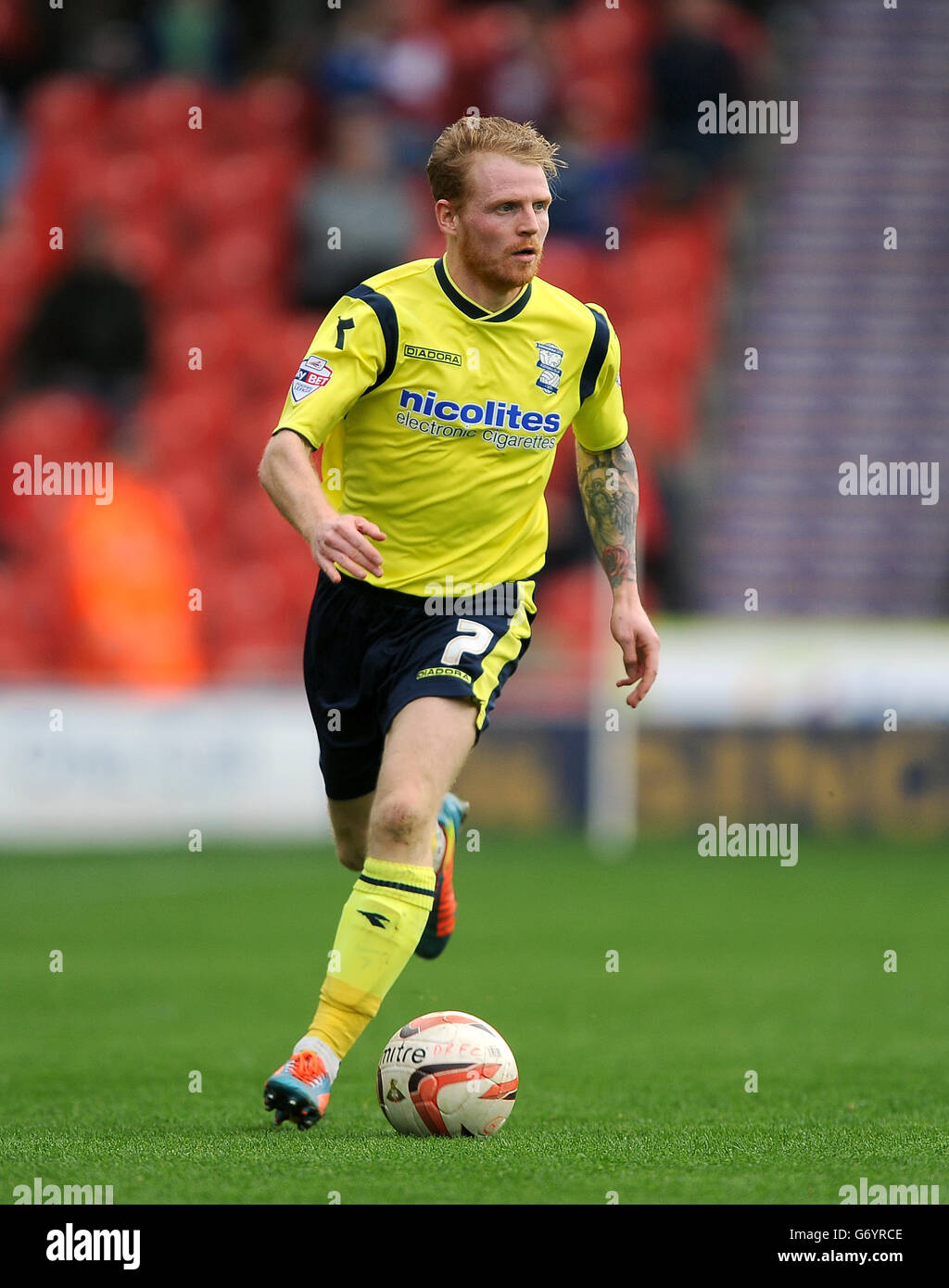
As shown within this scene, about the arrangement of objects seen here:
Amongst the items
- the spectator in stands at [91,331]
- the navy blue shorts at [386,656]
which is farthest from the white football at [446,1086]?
the spectator in stands at [91,331]

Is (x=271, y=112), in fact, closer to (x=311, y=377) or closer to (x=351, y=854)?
(x=351, y=854)

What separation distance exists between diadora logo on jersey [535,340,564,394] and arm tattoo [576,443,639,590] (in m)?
0.40

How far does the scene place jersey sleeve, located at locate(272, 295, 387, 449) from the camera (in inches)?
204

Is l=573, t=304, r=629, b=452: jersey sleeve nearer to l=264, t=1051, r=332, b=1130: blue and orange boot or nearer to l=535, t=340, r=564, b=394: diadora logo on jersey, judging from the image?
l=535, t=340, r=564, b=394: diadora logo on jersey

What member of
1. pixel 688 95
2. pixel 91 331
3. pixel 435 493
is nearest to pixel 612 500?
pixel 435 493

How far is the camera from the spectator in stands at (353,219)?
1580 centimetres

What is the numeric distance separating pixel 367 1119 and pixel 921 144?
48.7 feet

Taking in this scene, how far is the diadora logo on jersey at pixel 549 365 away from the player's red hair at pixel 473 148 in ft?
1.52

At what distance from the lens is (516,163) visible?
5.34m

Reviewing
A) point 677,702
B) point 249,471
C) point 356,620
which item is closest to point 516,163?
point 356,620

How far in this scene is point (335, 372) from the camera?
5.28 meters

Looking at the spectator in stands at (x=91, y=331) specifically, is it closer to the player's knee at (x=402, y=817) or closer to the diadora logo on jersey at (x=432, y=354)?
the diadora logo on jersey at (x=432, y=354)

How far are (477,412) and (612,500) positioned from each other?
2.07ft

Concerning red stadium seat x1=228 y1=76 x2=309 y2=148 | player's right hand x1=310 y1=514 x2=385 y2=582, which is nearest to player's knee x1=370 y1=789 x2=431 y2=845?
player's right hand x1=310 y1=514 x2=385 y2=582
